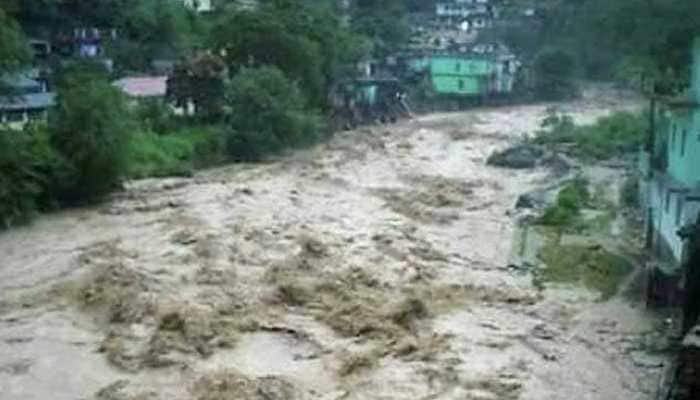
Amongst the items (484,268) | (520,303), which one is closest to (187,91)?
(484,268)

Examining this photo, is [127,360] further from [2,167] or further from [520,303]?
[2,167]

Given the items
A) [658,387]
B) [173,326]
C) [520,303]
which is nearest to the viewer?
[658,387]

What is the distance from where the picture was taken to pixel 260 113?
108ft

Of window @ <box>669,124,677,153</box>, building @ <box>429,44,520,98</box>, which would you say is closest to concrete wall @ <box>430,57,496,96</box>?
building @ <box>429,44,520,98</box>

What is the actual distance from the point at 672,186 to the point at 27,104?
789 inches

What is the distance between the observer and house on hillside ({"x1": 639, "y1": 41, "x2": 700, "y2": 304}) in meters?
16.7

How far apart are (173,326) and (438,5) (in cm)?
5165

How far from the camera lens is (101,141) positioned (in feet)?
83.5

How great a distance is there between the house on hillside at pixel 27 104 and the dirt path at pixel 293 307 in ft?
15.3

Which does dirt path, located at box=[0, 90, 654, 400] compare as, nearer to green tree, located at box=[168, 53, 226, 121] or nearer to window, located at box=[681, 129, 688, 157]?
window, located at box=[681, 129, 688, 157]

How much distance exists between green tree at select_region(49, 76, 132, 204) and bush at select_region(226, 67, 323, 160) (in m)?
6.58

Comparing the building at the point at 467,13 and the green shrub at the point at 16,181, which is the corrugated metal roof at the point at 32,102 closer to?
the green shrub at the point at 16,181

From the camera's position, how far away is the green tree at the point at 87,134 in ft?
82.9

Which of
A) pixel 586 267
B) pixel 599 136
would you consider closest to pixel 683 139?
pixel 586 267
